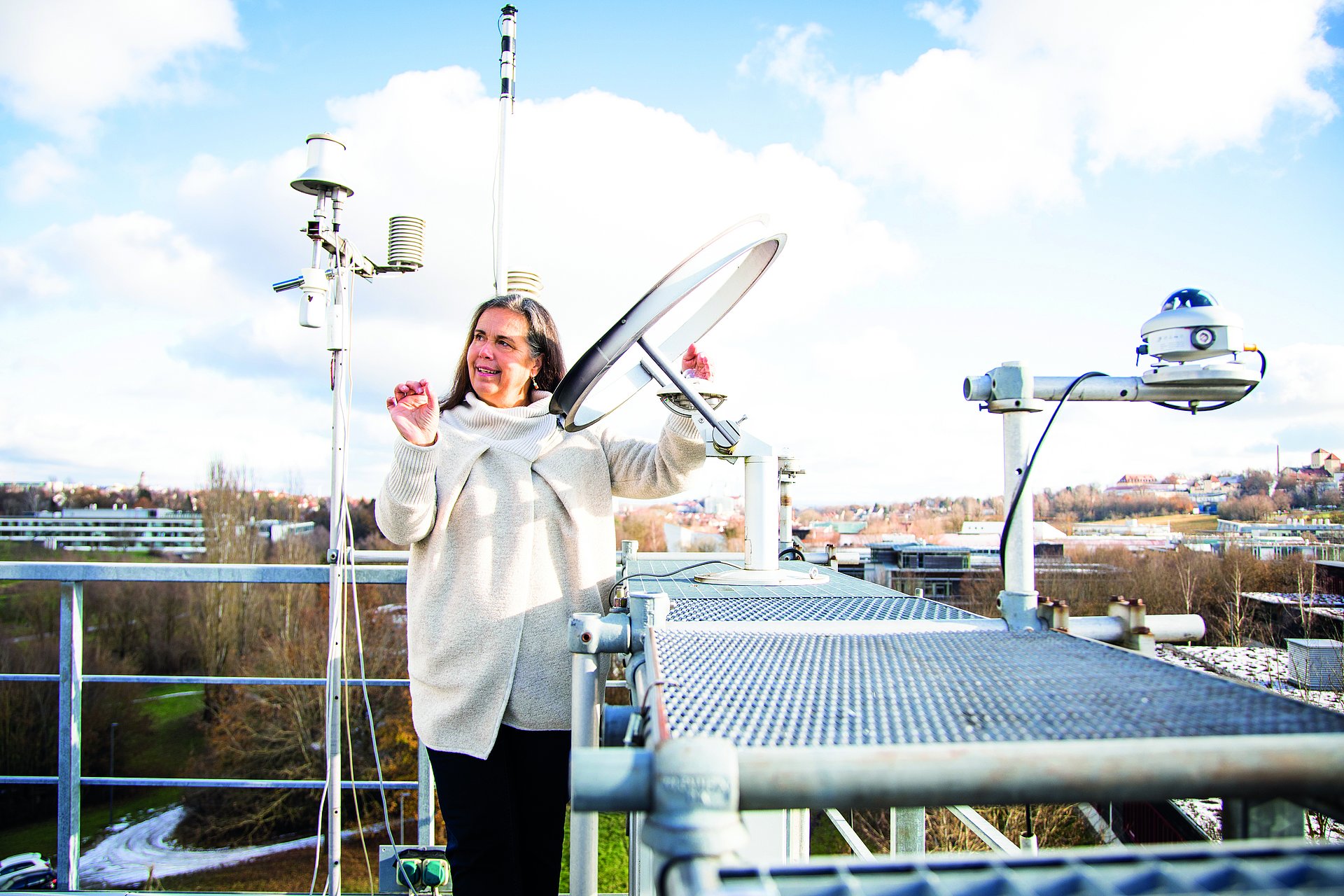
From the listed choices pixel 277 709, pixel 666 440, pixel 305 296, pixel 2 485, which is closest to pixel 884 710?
pixel 666 440

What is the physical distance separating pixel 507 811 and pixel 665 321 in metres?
0.96

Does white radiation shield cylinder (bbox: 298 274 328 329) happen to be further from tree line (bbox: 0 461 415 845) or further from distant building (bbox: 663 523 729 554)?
tree line (bbox: 0 461 415 845)

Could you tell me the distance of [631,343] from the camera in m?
1.11

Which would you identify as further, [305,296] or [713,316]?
[305,296]

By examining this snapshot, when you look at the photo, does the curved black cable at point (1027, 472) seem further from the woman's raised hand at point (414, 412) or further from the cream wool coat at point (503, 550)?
the woman's raised hand at point (414, 412)

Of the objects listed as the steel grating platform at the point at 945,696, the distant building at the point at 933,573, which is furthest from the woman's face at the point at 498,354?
the distant building at the point at 933,573

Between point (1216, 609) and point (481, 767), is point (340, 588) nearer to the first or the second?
point (481, 767)

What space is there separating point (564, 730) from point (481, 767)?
166 mm

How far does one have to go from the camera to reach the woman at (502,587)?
142cm

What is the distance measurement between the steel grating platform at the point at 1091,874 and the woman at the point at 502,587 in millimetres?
1035

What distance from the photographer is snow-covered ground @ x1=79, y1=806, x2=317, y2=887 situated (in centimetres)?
2234

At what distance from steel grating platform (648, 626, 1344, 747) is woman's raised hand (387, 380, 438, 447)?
0.71 m

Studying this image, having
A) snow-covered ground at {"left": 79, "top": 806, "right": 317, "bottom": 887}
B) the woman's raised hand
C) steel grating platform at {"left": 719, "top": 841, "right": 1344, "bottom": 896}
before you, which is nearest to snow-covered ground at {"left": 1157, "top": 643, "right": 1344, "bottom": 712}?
the woman's raised hand

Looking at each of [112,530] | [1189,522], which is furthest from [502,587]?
[112,530]
